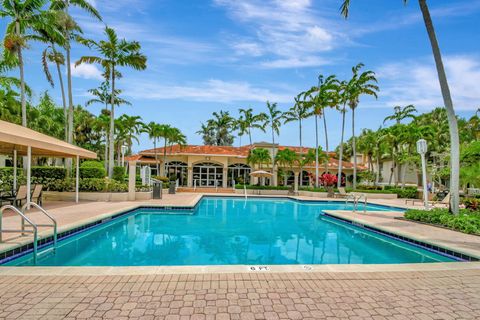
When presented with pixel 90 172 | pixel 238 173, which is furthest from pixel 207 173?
pixel 90 172

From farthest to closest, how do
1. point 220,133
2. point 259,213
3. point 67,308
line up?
point 220,133
point 259,213
point 67,308

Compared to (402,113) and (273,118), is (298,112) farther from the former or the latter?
(402,113)

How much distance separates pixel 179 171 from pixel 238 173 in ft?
22.0

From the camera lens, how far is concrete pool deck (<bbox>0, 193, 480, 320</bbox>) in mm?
3316

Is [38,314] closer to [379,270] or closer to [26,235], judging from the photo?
[26,235]

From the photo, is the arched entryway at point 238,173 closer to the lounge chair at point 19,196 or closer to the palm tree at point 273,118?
the palm tree at point 273,118

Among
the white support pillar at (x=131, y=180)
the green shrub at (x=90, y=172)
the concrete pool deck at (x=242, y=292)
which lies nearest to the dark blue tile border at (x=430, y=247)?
the concrete pool deck at (x=242, y=292)

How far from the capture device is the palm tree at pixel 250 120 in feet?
97.2

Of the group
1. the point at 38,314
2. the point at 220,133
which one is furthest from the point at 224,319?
the point at 220,133

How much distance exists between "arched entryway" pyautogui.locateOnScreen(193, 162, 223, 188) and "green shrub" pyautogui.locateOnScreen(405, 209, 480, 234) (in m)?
22.7

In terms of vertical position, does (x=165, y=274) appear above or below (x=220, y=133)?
below

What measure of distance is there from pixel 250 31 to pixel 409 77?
27.0ft

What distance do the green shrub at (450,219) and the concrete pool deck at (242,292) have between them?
426 cm

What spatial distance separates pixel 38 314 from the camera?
3.19 m
